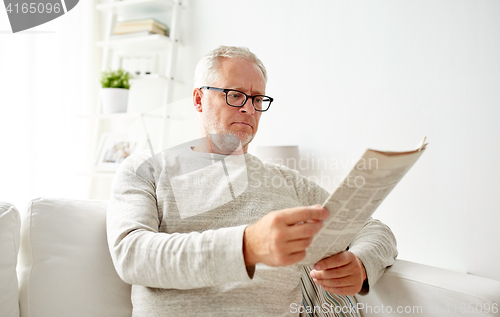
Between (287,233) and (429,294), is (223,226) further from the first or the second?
(429,294)

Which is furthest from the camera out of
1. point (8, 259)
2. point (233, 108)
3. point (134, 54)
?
point (134, 54)

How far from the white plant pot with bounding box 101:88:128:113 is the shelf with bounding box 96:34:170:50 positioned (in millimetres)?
314

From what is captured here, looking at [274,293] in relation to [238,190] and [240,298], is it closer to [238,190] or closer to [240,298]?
[240,298]

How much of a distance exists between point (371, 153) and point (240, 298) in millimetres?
529

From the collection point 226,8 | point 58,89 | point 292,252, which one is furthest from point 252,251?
point 58,89

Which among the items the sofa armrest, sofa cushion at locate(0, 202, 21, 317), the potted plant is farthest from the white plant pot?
the sofa armrest

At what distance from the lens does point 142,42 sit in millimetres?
2453

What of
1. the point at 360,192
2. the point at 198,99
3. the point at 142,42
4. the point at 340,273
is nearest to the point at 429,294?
the point at 340,273

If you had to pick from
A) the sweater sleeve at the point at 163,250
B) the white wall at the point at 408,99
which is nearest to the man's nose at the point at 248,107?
the sweater sleeve at the point at 163,250

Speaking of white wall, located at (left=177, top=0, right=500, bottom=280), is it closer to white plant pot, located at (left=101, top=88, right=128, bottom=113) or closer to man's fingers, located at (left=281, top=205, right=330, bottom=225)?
white plant pot, located at (left=101, top=88, right=128, bottom=113)

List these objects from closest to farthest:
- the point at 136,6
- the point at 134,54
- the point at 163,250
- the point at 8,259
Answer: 1. the point at 163,250
2. the point at 8,259
3. the point at 136,6
4. the point at 134,54

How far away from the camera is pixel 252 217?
3.44 feet

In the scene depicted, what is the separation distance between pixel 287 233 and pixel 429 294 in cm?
60

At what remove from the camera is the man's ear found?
4.22 feet
